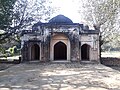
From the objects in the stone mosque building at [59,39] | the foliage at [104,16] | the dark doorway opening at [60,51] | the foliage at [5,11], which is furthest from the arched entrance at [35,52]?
the foliage at [104,16]

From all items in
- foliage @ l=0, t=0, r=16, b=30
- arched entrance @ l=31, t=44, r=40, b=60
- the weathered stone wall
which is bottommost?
the weathered stone wall

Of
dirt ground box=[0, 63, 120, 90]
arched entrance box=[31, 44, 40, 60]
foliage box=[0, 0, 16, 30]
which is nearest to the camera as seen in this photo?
dirt ground box=[0, 63, 120, 90]

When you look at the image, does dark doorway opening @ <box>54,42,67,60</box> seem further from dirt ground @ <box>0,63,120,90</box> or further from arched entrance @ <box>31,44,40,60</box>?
dirt ground @ <box>0,63,120,90</box>

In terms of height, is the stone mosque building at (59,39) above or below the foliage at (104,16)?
below

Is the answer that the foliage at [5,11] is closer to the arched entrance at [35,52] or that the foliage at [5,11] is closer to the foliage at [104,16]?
the arched entrance at [35,52]

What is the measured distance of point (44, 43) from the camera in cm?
1666

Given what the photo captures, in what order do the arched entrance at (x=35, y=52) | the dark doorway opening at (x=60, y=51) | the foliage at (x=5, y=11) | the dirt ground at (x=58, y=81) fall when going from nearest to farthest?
the dirt ground at (x=58, y=81), the foliage at (x=5, y=11), the arched entrance at (x=35, y=52), the dark doorway opening at (x=60, y=51)

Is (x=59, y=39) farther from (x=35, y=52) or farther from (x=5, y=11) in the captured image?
(x=5, y=11)

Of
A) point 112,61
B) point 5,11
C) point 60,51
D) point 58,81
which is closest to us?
point 58,81

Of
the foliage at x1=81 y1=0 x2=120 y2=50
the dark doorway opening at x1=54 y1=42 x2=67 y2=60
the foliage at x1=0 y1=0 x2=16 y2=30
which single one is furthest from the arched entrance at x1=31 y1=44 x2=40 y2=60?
the foliage at x1=81 y1=0 x2=120 y2=50

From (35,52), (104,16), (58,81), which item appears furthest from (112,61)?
(58,81)

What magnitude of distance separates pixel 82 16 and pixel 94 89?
52.3 ft

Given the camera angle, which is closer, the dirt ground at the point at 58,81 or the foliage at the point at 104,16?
the dirt ground at the point at 58,81

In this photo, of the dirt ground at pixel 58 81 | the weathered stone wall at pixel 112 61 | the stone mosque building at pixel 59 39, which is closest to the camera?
the dirt ground at pixel 58 81
